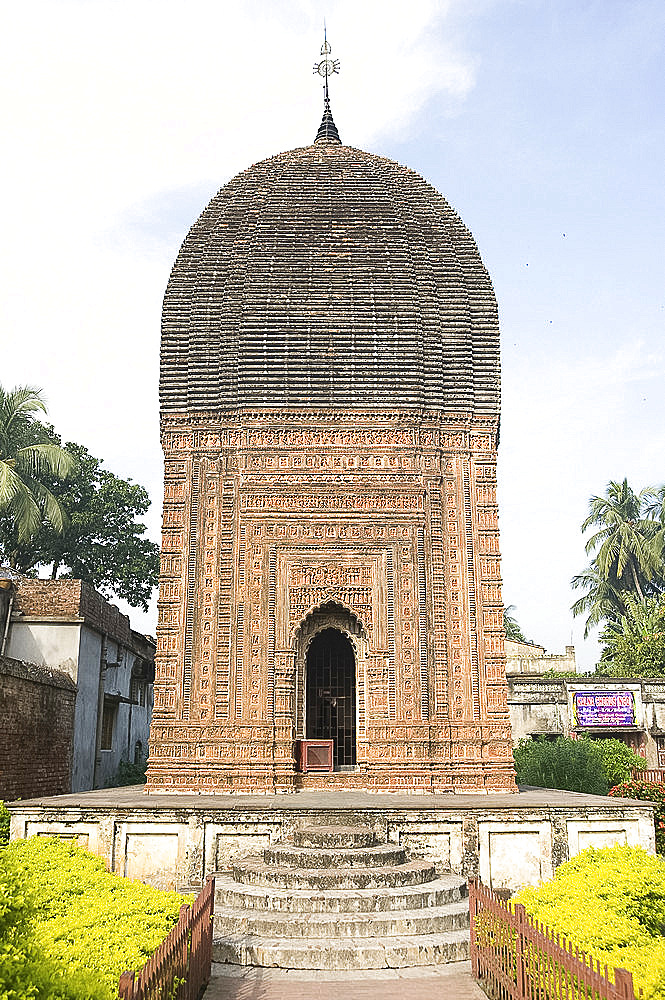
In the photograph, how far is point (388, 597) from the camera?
1523cm

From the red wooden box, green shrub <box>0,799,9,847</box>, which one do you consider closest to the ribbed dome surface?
the red wooden box

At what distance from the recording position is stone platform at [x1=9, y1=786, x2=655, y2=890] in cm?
1103

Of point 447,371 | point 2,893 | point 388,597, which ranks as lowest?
point 2,893

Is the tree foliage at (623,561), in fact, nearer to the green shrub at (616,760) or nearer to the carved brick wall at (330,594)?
the green shrub at (616,760)

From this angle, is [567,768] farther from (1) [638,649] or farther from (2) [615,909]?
(1) [638,649]

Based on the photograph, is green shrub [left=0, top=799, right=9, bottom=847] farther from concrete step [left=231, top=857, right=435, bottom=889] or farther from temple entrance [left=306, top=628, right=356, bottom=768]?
temple entrance [left=306, top=628, right=356, bottom=768]

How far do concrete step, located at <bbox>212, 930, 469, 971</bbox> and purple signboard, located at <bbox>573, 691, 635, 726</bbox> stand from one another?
21.5 metres

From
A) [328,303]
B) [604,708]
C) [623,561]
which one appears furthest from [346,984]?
[623,561]

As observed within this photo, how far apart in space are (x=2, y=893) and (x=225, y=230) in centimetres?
1535

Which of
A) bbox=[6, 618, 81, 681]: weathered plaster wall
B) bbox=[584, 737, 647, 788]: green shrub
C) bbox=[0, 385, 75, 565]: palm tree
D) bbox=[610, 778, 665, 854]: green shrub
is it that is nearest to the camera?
bbox=[610, 778, 665, 854]: green shrub

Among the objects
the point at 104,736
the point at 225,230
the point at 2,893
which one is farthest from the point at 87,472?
the point at 2,893

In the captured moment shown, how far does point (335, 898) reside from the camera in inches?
349

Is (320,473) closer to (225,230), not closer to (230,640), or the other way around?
(230,640)

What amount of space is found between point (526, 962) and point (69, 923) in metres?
3.30
